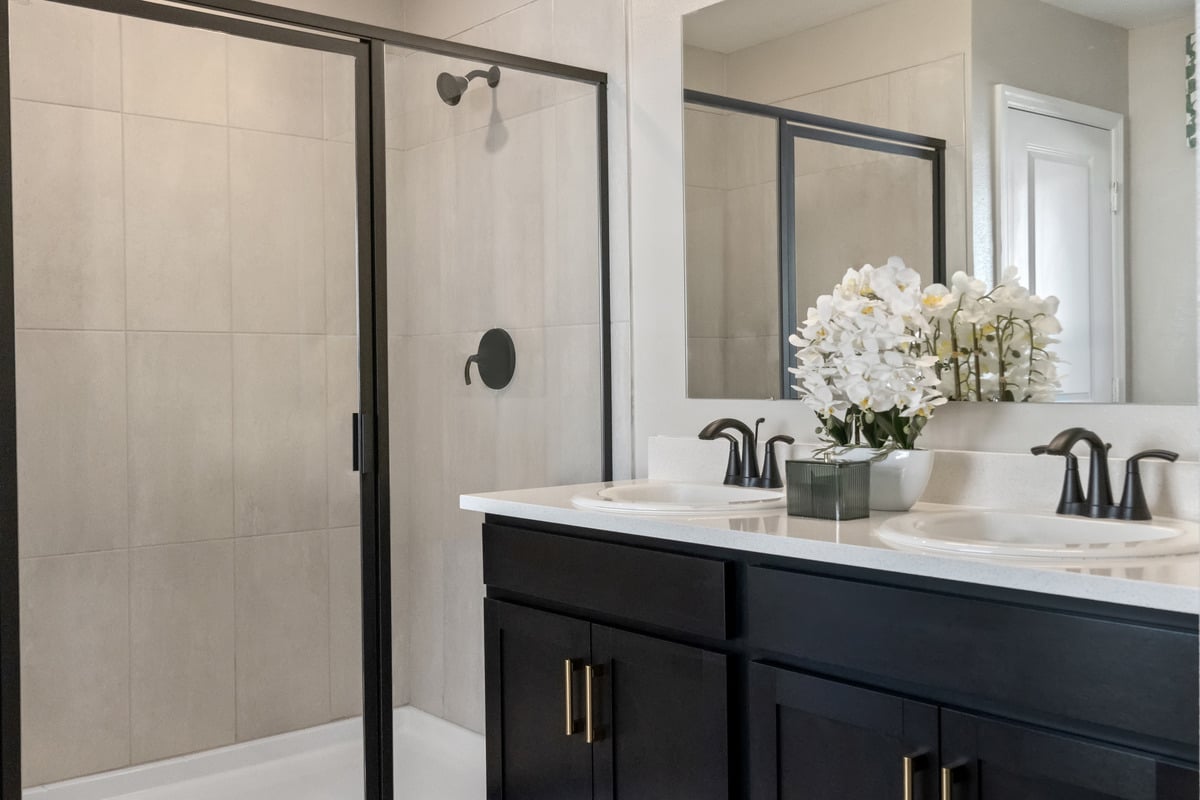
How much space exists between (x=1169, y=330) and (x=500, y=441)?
1.36m

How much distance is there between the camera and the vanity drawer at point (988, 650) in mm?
1097

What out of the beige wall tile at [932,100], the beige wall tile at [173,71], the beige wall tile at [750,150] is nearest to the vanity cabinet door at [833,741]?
the beige wall tile at [932,100]

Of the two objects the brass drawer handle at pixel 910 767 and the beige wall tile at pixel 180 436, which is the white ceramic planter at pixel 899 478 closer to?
the brass drawer handle at pixel 910 767

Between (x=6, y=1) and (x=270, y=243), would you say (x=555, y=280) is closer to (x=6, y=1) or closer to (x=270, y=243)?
(x=270, y=243)

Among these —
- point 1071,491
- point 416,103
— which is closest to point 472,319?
point 416,103

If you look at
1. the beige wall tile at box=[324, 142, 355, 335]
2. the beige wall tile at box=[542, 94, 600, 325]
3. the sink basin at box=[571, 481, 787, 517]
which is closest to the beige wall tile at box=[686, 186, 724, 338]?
the beige wall tile at box=[542, 94, 600, 325]

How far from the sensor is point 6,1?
68.1 inches

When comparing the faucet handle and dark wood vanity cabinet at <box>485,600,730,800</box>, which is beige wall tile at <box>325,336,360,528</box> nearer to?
dark wood vanity cabinet at <box>485,600,730,800</box>

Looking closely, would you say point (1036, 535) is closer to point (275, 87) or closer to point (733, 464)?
point (733, 464)

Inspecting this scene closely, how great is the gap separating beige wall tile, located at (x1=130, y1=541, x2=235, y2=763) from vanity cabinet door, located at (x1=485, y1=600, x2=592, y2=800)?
496 millimetres

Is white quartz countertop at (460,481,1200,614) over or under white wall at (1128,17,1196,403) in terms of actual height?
under

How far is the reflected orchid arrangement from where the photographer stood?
5.49ft

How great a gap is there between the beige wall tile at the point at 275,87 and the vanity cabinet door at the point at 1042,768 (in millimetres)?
1550

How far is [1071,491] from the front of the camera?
1583 millimetres
